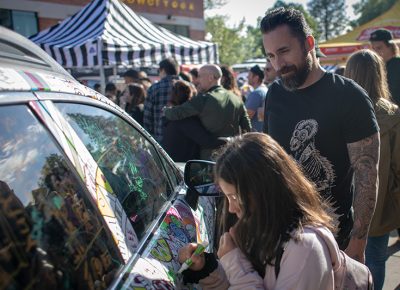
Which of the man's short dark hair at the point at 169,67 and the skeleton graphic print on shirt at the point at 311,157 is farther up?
the man's short dark hair at the point at 169,67

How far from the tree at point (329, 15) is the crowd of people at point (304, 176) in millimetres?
81956

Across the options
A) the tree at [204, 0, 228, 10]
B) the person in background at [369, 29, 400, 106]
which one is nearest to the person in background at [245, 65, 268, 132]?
the person in background at [369, 29, 400, 106]

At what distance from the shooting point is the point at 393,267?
393cm

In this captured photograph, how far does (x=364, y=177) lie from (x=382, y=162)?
0.84 metres

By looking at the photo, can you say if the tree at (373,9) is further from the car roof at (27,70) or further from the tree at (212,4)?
the car roof at (27,70)

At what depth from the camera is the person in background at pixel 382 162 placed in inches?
109

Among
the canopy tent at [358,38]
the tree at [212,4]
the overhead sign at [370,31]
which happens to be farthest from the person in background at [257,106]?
the tree at [212,4]

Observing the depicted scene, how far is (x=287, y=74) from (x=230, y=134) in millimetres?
2762

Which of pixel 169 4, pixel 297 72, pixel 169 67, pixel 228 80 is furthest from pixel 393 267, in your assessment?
pixel 169 4

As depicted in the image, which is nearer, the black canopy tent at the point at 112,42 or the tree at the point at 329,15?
the black canopy tent at the point at 112,42

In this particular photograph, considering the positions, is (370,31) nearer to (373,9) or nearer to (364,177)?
(364,177)

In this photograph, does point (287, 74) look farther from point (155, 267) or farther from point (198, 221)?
point (155, 267)

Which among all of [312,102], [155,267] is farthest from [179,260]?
[312,102]

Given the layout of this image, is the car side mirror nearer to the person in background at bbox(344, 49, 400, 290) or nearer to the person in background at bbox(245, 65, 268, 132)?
the person in background at bbox(344, 49, 400, 290)
